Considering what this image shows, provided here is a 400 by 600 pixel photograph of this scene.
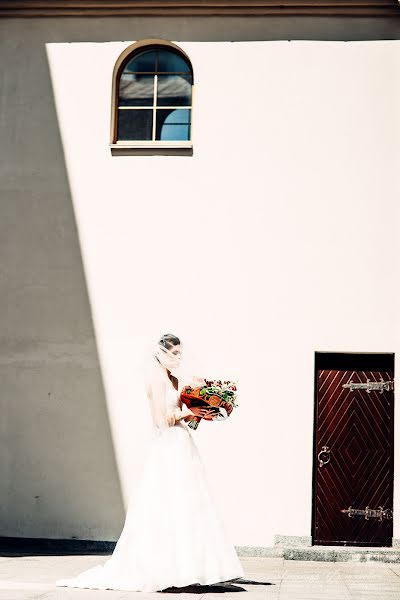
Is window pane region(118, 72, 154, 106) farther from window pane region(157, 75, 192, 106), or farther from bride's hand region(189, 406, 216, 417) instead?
bride's hand region(189, 406, 216, 417)

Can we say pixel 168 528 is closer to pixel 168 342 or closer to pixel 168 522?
pixel 168 522

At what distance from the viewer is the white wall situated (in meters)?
11.2

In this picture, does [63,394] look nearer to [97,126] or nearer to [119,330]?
[119,330]

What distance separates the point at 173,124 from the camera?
1198 centimetres

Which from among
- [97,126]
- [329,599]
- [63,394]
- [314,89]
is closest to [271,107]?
[314,89]

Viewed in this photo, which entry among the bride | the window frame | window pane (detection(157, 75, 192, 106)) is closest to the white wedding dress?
the bride

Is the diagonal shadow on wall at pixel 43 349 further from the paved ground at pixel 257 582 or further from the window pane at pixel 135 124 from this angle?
the paved ground at pixel 257 582

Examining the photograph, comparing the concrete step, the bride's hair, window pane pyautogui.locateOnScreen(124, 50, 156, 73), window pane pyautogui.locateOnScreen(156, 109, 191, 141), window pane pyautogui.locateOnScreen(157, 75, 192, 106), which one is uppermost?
window pane pyautogui.locateOnScreen(124, 50, 156, 73)

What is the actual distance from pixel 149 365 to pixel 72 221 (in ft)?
13.9

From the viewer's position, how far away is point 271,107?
11711 millimetres

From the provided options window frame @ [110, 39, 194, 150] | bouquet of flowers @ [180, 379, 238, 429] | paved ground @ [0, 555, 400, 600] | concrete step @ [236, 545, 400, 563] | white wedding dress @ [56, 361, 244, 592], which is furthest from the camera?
window frame @ [110, 39, 194, 150]

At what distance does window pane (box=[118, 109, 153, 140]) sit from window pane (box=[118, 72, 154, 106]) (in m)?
0.12

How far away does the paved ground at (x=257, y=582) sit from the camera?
23.3ft

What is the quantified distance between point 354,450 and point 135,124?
16.3ft
